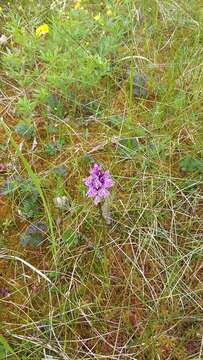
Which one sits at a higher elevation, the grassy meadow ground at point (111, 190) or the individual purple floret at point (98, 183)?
the individual purple floret at point (98, 183)

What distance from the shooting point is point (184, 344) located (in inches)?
66.3

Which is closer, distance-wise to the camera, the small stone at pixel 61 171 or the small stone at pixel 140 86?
the small stone at pixel 61 171

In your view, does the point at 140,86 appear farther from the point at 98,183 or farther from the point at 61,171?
the point at 98,183

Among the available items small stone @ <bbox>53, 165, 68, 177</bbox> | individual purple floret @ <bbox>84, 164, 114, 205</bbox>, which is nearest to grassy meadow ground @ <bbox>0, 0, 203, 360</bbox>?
small stone @ <bbox>53, 165, 68, 177</bbox>

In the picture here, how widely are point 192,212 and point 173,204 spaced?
8 centimetres

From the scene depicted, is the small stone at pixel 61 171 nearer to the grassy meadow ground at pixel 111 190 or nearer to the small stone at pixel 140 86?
the grassy meadow ground at pixel 111 190

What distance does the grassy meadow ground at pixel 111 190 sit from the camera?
5.65ft

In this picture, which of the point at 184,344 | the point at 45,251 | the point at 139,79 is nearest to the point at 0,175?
the point at 45,251

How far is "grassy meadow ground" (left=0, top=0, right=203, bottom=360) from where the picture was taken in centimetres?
172

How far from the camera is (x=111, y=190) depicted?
6.73ft

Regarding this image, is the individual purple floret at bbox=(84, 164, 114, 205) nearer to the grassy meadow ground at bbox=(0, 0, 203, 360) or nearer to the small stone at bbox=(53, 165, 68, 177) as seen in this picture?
the grassy meadow ground at bbox=(0, 0, 203, 360)

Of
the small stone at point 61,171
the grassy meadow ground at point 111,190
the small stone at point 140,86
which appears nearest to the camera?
the grassy meadow ground at point 111,190

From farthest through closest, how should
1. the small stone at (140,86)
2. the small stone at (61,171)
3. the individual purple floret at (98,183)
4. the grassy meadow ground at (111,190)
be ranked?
the small stone at (140,86) → the small stone at (61,171) → the grassy meadow ground at (111,190) → the individual purple floret at (98,183)

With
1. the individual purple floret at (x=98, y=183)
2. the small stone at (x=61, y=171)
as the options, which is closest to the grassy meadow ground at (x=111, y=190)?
the small stone at (x=61, y=171)
